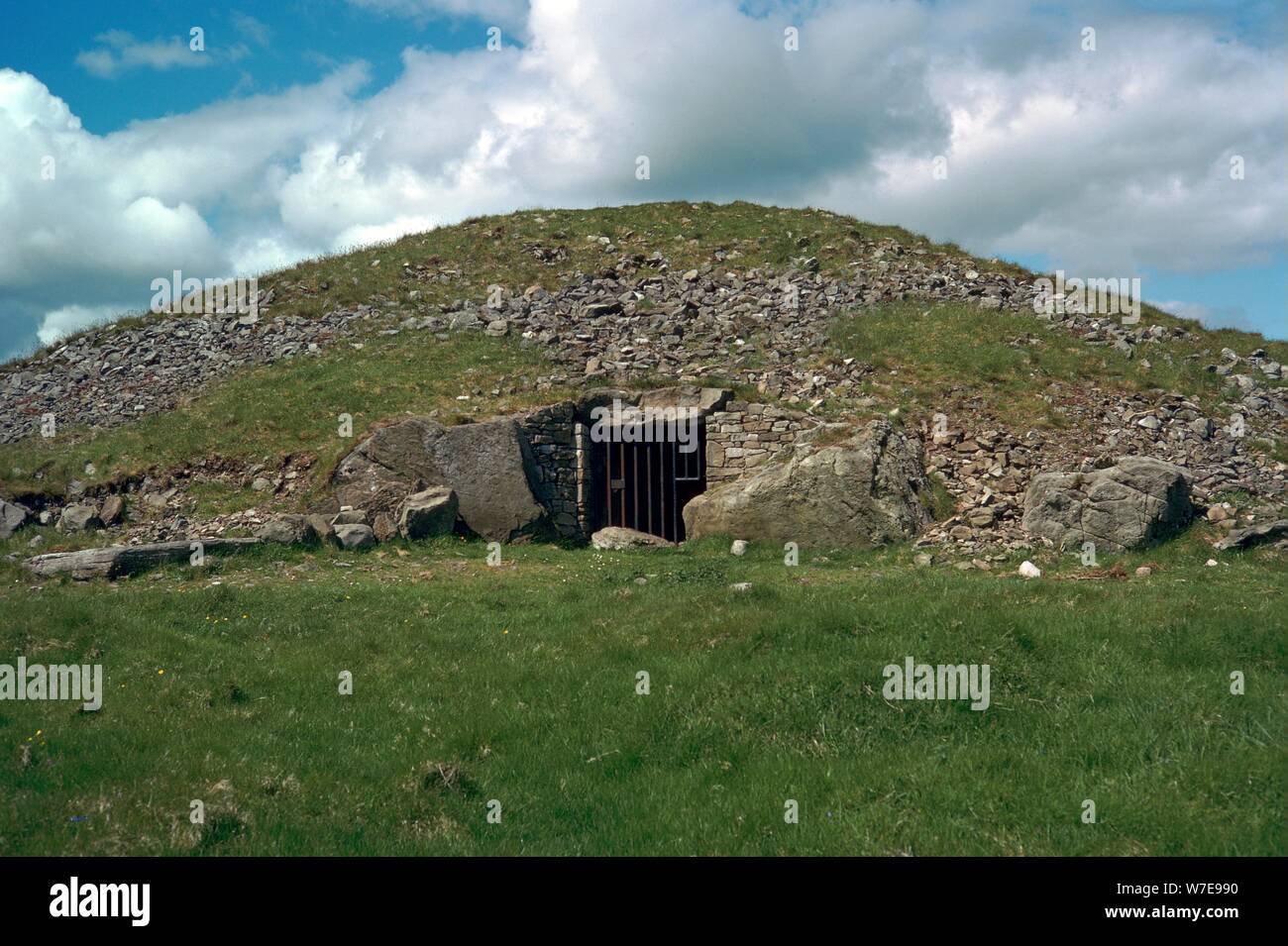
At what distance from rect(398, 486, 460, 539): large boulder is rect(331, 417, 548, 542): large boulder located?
34cm

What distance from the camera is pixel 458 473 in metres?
20.1

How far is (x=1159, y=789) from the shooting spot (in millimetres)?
7398

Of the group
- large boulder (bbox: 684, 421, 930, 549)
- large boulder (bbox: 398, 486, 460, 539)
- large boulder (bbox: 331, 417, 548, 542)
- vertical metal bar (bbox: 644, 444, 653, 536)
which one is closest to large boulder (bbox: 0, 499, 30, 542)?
large boulder (bbox: 331, 417, 548, 542)

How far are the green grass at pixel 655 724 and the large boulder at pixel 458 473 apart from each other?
203 inches

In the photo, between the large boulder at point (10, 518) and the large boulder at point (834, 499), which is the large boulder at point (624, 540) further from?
the large boulder at point (10, 518)

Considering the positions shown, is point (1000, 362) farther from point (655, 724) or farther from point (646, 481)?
point (655, 724)

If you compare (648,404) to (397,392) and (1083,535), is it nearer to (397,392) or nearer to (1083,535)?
(397,392)

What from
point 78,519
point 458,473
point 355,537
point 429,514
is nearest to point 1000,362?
point 458,473

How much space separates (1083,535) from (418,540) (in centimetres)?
1345

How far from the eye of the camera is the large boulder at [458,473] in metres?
19.8

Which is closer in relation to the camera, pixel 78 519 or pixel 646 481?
pixel 78 519

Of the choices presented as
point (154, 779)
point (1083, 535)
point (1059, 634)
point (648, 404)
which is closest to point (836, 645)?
point (1059, 634)

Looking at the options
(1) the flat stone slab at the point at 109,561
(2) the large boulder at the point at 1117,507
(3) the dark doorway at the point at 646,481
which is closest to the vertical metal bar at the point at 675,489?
(3) the dark doorway at the point at 646,481

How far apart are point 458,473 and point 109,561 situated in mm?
6847
